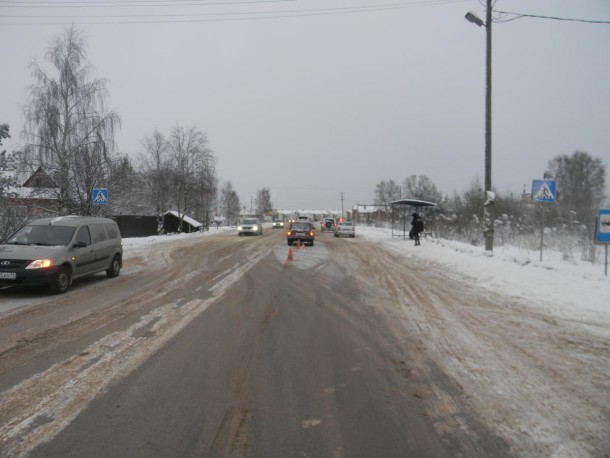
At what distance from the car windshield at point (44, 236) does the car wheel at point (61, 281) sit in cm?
75

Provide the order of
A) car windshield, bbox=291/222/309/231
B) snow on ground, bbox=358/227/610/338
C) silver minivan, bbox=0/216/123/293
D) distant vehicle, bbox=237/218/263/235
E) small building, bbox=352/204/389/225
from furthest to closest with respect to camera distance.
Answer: small building, bbox=352/204/389/225
distant vehicle, bbox=237/218/263/235
car windshield, bbox=291/222/309/231
silver minivan, bbox=0/216/123/293
snow on ground, bbox=358/227/610/338

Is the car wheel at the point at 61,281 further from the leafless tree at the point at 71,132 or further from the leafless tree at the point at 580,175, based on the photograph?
the leafless tree at the point at 580,175

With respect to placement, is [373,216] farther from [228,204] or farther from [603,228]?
[603,228]

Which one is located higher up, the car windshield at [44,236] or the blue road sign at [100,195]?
the blue road sign at [100,195]

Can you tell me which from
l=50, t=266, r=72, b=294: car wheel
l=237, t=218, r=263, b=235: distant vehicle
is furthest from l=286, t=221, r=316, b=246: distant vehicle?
l=50, t=266, r=72, b=294: car wheel

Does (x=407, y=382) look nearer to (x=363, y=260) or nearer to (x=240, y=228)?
(x=363, y=260)

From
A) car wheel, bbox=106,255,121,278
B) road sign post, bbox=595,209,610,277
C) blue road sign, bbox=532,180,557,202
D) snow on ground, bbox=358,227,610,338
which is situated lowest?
snow on ground, bbox=358,227,610,338

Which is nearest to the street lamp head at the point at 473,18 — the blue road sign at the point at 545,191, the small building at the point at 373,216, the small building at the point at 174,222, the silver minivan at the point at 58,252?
the blue road sign at the point at 545,191

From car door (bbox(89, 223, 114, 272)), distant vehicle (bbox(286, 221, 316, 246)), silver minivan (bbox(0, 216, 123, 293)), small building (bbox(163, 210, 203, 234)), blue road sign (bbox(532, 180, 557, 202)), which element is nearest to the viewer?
silver minivan (bbox(0, 216, 123, 293))

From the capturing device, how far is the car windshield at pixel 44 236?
962cm

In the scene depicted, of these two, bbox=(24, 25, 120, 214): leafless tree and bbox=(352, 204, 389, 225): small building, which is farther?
bbox=(352, 204, 389, 225): small building

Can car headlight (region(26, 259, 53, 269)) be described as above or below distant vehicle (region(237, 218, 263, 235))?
above

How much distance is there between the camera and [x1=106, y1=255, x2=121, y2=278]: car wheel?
11633mm

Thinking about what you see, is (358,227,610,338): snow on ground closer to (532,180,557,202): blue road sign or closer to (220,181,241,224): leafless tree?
(532,180,557,202): blue road sign
